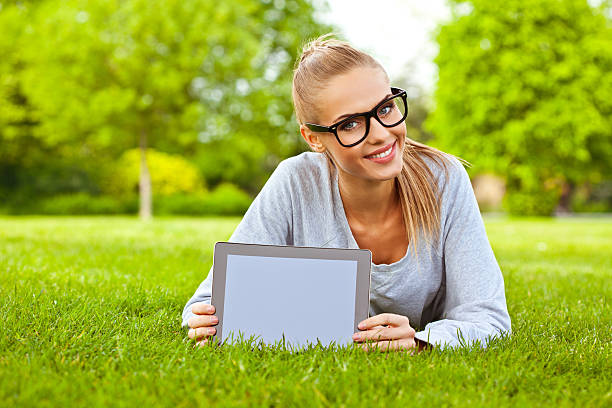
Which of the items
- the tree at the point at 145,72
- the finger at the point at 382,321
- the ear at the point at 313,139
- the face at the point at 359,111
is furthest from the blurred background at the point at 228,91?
the finger at the point at 382,321

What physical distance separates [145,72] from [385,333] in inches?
592

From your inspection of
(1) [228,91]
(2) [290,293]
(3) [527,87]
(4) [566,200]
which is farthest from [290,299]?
(4) [566,200]

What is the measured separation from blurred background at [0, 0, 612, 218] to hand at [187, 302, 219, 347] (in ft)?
45.8

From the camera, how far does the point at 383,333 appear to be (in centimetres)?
224

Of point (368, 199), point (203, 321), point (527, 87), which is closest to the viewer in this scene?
point (203, 321)

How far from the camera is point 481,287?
250cm

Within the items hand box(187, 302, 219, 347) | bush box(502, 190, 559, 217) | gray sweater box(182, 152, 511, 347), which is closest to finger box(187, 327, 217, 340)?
hand box(187, 302, 219, 347)

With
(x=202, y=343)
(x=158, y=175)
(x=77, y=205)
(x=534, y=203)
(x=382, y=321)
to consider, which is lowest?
(x=77, y=205)

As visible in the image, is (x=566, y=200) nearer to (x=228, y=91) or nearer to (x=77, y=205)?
(x=228, y=91)

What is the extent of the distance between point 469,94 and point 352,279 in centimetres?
2188

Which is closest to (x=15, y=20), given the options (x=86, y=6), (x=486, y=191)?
(x=86, y=6)

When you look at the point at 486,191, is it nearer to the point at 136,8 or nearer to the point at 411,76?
the point at 411,76

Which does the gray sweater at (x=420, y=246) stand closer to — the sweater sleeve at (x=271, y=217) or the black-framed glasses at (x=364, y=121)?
the sweater sleeve at (x=271, y=217)

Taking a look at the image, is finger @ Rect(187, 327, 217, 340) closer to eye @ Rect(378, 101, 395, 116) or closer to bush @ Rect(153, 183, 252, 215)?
eye @ Rect(378, 101, 395, 116)
